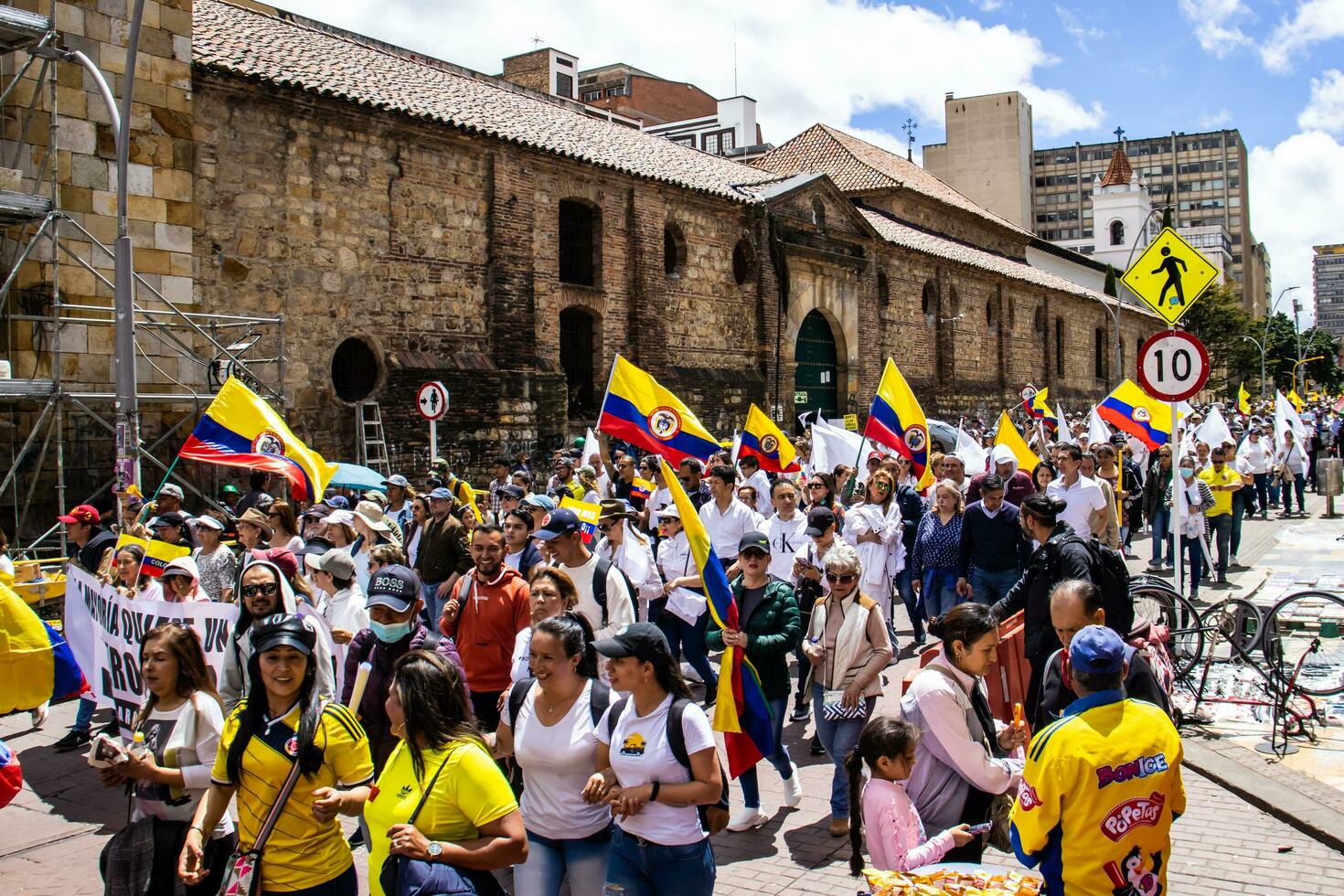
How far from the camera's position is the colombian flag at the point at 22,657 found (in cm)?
538

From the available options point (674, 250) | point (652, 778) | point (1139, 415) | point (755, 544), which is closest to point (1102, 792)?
point (652, 778)

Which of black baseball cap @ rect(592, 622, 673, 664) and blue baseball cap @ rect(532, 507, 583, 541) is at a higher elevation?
blue baseball cap @ rect(532, 507, 583, 541)

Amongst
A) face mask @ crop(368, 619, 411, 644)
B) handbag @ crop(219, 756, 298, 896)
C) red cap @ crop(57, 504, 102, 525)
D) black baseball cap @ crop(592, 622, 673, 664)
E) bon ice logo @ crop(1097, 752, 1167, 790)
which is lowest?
handbag @ crop(219, 756, 298, 896)

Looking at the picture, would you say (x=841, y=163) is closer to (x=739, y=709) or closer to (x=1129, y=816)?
(x=739, y=709)

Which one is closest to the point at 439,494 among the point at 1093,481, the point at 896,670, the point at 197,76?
the point at 896,670

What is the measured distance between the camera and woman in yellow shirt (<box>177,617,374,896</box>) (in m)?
3.90

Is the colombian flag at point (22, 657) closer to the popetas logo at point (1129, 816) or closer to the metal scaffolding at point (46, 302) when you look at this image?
the popetas logo at point (1129, 816)

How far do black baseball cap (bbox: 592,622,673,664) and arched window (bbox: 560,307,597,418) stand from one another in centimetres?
1851

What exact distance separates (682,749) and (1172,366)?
687cm

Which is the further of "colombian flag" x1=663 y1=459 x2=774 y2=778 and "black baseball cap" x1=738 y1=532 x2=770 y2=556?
"black baseball cap" x1=738 y1=532 x2=770 y2=556

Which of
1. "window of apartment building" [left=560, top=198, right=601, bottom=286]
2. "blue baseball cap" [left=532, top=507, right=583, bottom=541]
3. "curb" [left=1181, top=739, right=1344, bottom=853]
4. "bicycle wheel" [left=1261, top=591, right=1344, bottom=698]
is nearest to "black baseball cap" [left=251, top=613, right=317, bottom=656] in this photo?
"blue baseball cap" [left=532, top=507, right=583, bottom=541]

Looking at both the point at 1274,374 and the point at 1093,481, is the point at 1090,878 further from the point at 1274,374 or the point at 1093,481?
the point at 1274,374

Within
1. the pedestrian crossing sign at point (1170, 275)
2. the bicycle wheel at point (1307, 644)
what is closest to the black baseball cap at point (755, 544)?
the bicycle wheel at point (1307, 644)

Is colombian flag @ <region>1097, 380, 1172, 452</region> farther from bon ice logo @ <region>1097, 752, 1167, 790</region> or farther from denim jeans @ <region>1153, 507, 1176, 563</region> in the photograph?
bon ice logo @ <region>1097, 752, 1167, 790</region>
